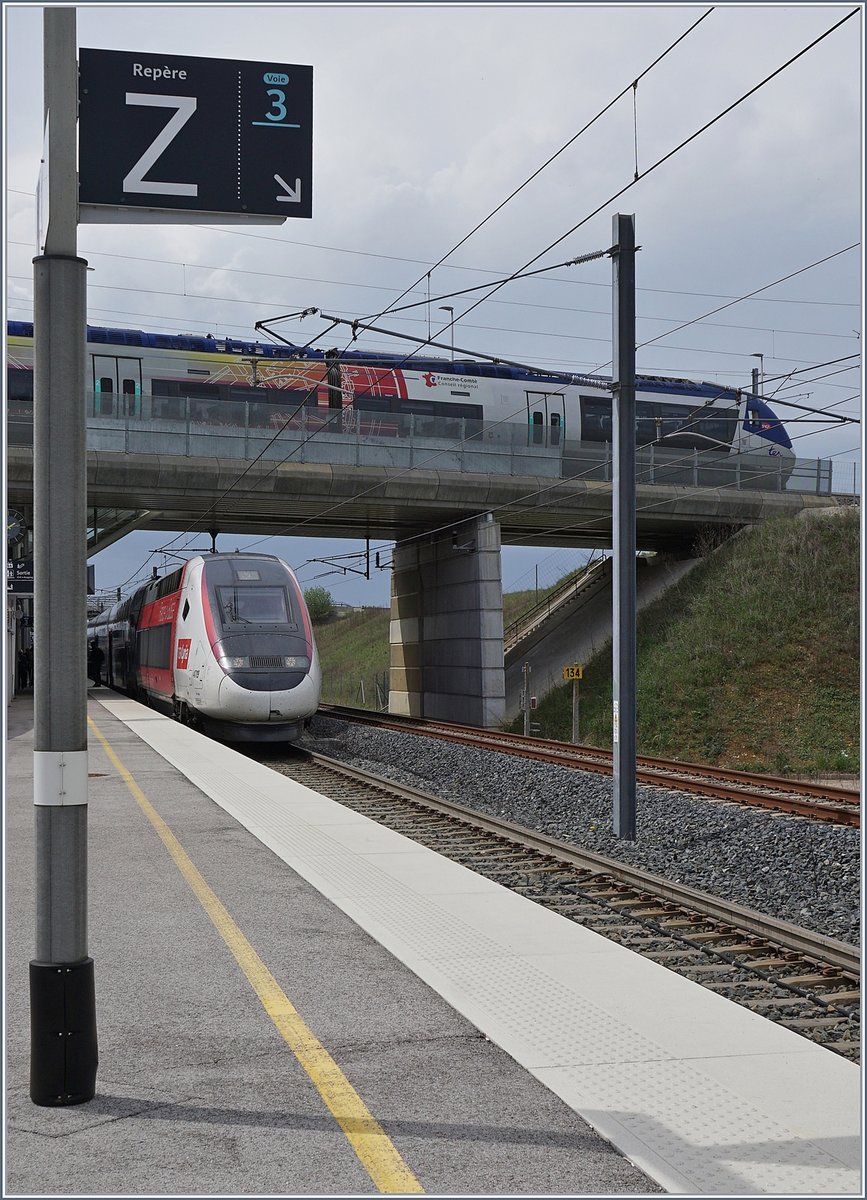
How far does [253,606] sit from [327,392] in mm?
9882

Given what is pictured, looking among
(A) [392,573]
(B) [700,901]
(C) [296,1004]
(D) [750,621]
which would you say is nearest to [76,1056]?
(C) [296,1004]

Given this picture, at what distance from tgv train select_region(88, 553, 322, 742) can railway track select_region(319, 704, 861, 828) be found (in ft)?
12.6

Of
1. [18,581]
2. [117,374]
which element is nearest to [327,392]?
[117,374]

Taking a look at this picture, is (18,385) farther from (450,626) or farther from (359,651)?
(359,651)

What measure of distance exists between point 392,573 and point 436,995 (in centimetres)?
3400

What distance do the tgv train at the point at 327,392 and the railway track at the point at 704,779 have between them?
808 cm

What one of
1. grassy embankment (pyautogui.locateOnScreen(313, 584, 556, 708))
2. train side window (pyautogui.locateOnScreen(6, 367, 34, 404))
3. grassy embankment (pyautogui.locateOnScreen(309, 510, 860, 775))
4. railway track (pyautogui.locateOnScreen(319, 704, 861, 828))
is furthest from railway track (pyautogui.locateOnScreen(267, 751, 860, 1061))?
grassy embankment (pyautogui.locateOnScreen(313, 584, 556, 708))

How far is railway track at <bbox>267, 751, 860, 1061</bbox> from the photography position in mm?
6629

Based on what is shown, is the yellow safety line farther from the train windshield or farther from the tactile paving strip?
the train windshield

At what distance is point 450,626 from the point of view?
33.8 meters

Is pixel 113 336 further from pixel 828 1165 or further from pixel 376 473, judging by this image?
pixel 828 1165

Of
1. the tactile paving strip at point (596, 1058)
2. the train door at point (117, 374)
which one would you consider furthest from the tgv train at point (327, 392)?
the tactile paving strip at point (596, 1058)

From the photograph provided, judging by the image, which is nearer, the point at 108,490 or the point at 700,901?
the point at 700,901

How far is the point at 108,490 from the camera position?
28.7 metres
